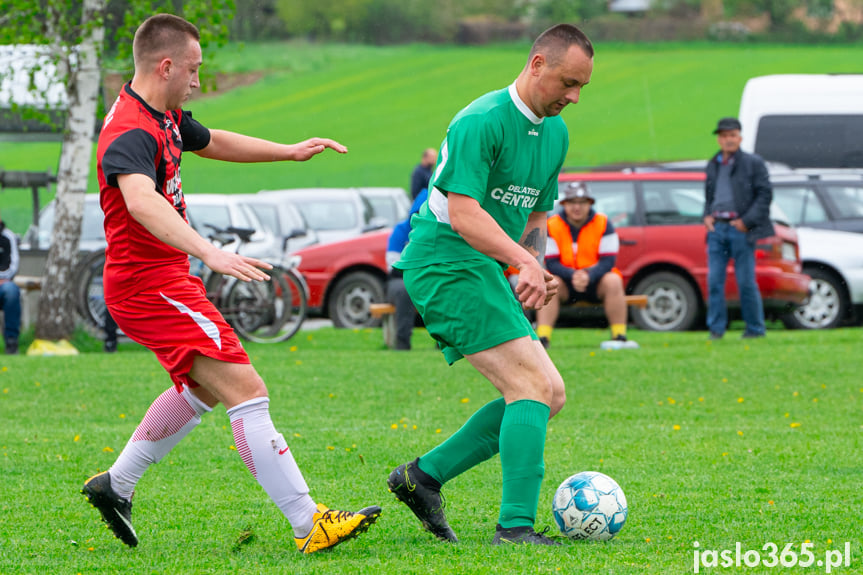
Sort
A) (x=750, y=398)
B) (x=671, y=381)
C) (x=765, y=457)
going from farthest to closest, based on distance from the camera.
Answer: (x=671, y=381), (x=750, y=398), (x=765, y=457)

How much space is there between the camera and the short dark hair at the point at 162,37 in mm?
4559

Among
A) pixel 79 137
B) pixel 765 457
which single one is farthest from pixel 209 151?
pixel 79 137

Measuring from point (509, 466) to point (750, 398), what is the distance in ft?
16.8

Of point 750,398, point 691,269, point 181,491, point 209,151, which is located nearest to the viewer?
point 209,151

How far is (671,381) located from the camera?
10.2m

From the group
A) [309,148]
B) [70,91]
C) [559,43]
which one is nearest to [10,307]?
[70,91]

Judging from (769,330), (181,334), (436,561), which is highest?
(181,334)

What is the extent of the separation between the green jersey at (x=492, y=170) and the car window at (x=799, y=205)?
11.7m

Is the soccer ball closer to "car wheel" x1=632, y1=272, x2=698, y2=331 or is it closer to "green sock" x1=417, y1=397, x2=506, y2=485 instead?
"green sock" x1=417, y1=397, x2=506, y2=485

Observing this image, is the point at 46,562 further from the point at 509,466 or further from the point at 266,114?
the point at 266,114

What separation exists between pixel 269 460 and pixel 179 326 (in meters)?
0.58

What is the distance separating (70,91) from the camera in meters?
13.4

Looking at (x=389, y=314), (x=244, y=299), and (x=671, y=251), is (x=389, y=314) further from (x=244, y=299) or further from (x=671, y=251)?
(x=671, y=251)

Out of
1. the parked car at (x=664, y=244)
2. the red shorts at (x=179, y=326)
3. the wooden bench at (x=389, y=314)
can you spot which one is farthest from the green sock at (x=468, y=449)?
the parked car at (x=664, y=244)
